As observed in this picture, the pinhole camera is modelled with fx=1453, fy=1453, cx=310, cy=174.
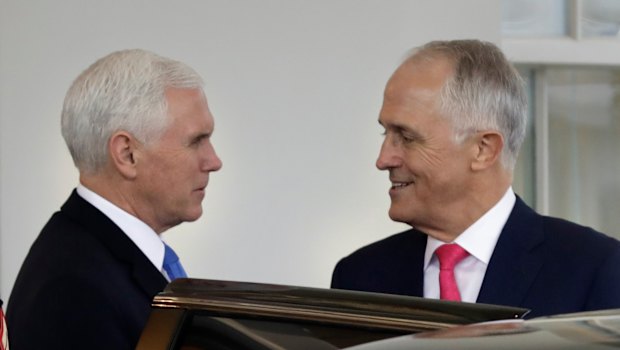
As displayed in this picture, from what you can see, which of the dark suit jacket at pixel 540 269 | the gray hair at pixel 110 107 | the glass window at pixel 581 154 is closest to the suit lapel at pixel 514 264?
the dark suit jacket at pixel 540 269

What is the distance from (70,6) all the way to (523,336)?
4.44 metres

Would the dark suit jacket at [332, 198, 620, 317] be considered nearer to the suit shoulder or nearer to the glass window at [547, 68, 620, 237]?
the suit shoulder

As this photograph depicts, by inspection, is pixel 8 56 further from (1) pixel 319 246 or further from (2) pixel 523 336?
(2) pixel 523 336

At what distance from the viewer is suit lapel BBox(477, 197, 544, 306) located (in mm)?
3016

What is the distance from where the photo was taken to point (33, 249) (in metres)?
3.07

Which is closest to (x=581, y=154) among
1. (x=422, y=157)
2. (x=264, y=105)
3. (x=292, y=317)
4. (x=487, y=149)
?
(x=264, y=105)

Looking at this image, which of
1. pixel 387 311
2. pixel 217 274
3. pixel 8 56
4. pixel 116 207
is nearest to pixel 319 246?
pixel 217 274

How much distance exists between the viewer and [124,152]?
330cm

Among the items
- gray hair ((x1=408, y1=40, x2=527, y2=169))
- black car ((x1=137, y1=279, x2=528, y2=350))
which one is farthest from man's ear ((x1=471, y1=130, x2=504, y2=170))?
black car ((x1=137, y1=279, x2=528, y2=350))

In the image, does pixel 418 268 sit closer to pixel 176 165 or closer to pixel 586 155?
pixel 176 165

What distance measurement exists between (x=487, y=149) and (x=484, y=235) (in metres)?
0.19

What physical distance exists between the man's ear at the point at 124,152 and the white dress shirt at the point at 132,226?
9 cm

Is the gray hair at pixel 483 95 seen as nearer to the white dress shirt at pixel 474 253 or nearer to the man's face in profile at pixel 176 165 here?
the white dress shirt at pixel 474 253

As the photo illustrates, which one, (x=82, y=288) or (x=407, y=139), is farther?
(x=407, y=139)
